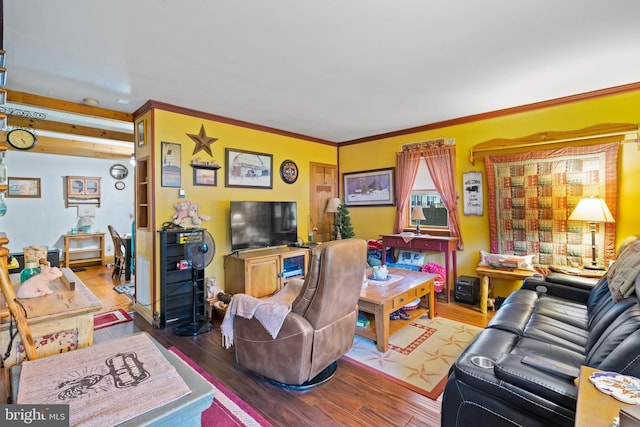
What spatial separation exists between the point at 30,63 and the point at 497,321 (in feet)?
14.0

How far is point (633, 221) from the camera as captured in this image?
3125mm

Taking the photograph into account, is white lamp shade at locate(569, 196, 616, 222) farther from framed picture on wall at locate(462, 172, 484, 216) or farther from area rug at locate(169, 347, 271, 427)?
area rug at locate(169, 347, 271, 427)

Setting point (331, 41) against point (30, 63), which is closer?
point (331, 41)

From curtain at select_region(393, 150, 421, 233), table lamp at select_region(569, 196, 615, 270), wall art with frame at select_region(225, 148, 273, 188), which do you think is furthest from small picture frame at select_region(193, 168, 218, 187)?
table lamp at select_region(569, 196, 615, 270)

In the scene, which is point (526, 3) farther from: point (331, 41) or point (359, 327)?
point (359, 327)

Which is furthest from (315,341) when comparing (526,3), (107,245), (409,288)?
(107,245)

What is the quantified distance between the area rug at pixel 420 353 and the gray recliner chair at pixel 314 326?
0.47 m

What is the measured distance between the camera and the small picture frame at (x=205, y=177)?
150 inches

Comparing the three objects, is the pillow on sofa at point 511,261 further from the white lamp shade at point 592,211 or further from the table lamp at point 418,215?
the table lamp at point 418,215

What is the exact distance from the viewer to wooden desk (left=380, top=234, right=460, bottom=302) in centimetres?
411

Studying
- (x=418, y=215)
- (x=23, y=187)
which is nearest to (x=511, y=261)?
(x=418, y=215)

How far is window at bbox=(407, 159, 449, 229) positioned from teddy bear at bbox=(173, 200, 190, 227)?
3.33 meters

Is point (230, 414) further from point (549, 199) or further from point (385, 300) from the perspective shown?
point (549, 199)

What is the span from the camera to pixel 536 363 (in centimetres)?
135
